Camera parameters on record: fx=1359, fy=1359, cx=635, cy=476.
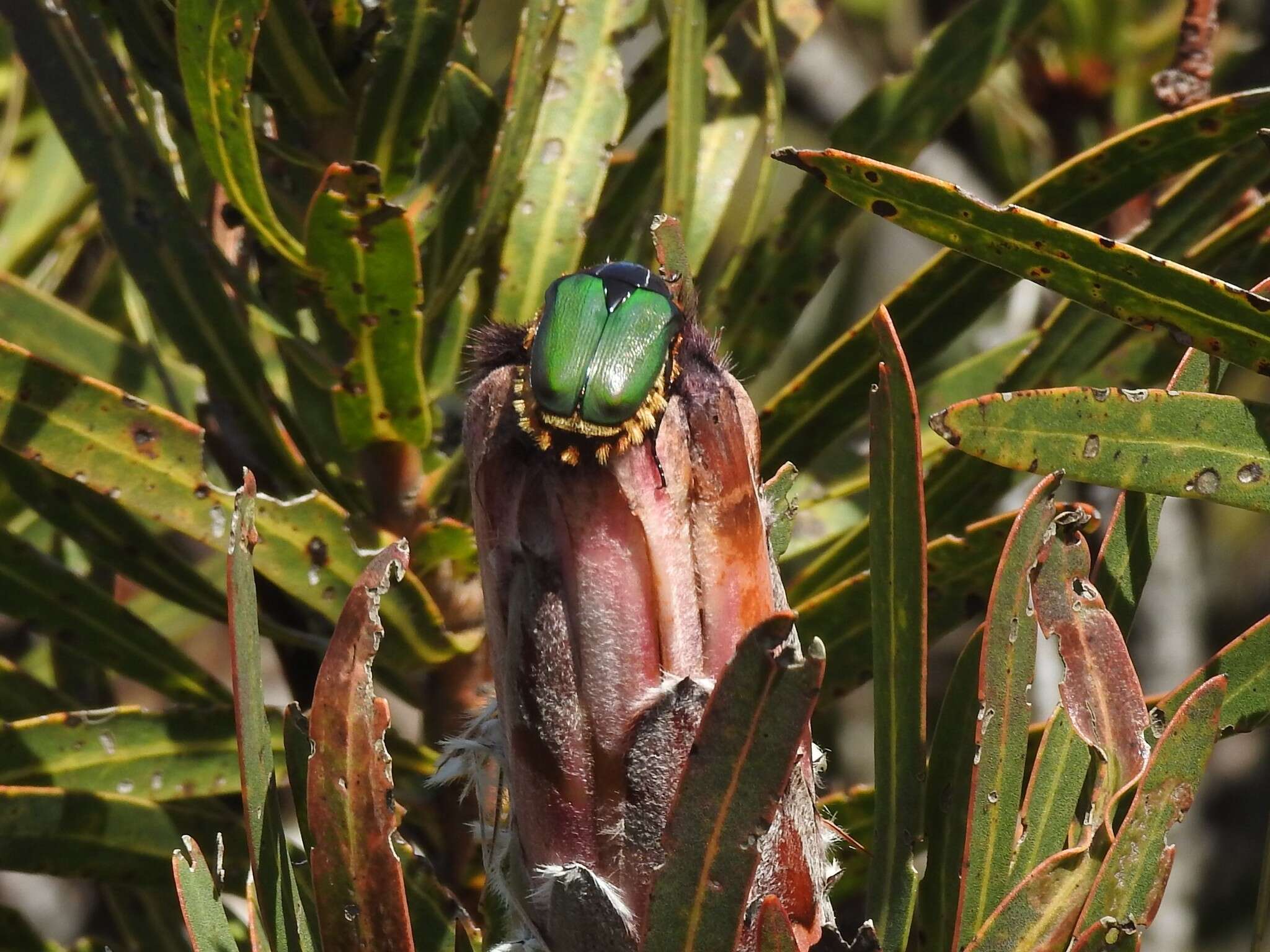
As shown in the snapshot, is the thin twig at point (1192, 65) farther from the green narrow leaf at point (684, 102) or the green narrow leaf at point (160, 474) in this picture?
the green narrow leaf at point (160, 474)

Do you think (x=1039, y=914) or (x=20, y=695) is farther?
(x=20, y=695)

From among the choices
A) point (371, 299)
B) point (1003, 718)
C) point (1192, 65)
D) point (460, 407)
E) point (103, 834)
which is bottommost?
point (103, 834)

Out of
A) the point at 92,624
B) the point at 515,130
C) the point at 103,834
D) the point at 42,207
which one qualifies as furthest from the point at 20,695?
the point at 42,207

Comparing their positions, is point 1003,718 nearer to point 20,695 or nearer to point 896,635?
point 896,635

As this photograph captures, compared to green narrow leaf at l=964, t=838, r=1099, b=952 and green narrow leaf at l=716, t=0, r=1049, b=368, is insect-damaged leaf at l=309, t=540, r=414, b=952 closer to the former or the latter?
green narrow leaf at l=964, t=838, r=1099, b=952

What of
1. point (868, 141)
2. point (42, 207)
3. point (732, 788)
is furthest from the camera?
point (42, 207)

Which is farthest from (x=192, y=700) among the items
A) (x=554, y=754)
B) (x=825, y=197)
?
(x=825, y=197)
